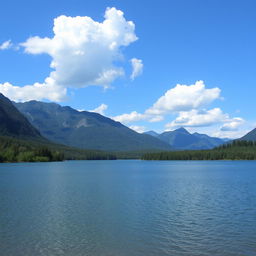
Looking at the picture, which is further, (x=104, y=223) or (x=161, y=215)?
(x=161, y=215)

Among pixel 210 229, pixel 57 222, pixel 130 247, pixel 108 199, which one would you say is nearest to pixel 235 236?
pixel 210 229

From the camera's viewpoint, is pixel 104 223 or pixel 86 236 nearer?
pixel 86 236

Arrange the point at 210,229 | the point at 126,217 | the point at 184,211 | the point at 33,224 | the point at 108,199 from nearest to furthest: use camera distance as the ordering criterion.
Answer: the point at 210,229 < the point at 33,224 < the point at 126,217 < the point at 184,211 < the point at 108,199

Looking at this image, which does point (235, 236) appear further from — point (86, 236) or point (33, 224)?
point (33, 224)

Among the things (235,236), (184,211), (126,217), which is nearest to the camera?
(235,236)

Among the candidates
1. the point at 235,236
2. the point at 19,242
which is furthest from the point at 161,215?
the point at 19,242

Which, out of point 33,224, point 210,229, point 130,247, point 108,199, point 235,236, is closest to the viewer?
point 130,247

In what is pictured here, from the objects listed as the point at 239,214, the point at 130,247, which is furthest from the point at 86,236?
the point at 239,214

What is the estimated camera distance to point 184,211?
56.3m

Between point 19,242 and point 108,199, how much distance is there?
3521 centimetres

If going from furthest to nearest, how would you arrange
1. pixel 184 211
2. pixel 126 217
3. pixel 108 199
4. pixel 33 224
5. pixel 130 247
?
pixel 108 199 < pixel 184 211 < pixel 126 217 < pixel 33 224 < pixel 130 247

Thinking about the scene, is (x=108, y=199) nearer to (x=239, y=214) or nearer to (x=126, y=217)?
(x=126, y=217)

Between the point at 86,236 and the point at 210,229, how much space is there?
15330 mm

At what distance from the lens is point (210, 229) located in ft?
→ 143
